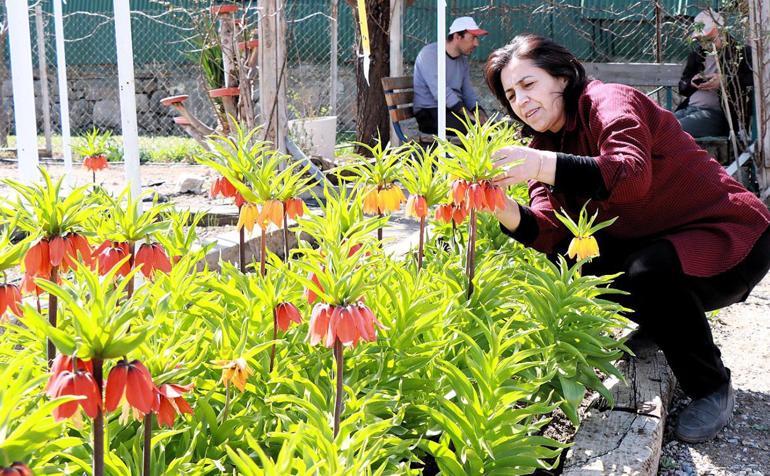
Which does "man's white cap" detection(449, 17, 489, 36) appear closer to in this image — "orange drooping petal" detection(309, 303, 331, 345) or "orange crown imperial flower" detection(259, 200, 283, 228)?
"orange crown imperial flower" detection(259, 200, 283, 228)

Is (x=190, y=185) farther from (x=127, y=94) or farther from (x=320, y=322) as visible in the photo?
(x=320, y=322)

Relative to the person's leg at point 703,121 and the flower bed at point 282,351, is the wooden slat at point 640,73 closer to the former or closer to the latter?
the person's leg at point 703,121

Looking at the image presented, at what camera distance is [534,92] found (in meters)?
2.62

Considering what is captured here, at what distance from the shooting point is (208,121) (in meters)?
11.8

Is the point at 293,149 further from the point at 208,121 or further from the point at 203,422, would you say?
the point at 208,121

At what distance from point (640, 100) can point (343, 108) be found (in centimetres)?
892

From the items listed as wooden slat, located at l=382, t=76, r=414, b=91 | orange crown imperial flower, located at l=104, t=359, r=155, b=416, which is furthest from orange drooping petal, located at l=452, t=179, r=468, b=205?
wooden slat, located at l=382, t=76, r=414, b=91

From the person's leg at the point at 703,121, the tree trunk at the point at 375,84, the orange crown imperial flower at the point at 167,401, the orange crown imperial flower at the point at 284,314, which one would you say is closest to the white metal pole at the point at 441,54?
the orange crown imperial flower at the point at 284,314

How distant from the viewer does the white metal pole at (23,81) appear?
2994 millimetres

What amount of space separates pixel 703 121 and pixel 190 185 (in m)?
3.86

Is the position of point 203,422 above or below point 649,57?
below

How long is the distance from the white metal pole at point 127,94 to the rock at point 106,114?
33.1 feet

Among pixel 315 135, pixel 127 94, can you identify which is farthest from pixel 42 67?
pixel 127 94

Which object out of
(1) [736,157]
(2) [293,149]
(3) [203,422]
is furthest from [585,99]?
(1) [736,157]
